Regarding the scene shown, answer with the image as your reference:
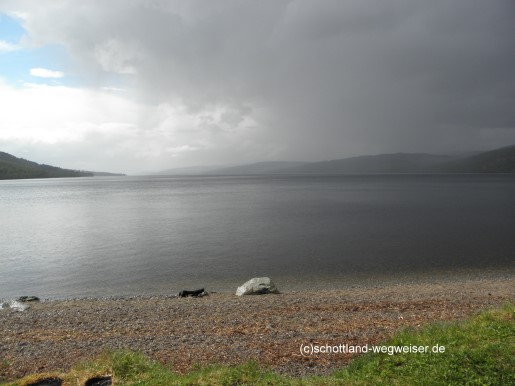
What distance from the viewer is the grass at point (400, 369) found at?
8422mm

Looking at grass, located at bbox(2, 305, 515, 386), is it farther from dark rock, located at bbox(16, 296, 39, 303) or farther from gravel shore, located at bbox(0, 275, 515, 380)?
dark rock, located at bbox(16, 296, 39, 303)

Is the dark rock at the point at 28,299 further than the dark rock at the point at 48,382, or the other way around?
the dark rock at the point at 28,299

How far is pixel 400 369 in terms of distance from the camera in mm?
9250

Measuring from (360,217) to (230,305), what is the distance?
5754 cm

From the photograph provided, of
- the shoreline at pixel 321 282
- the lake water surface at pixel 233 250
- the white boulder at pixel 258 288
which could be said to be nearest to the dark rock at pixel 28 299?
the shoreline at pixel 321 282

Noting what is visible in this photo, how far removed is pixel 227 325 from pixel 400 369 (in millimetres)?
8671

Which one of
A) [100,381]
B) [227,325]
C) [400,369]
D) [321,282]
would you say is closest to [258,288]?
[321,282]

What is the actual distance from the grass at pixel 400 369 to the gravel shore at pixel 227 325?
140 centimetres

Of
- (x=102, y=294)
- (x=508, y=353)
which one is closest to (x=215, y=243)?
(x=102, y=294)

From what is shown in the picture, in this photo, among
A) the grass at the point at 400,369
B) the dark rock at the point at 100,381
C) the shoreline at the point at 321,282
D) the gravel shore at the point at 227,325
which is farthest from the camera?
the shoreline at the point at 321,282

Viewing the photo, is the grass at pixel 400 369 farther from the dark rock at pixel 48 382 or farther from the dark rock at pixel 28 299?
the dark rock at pixel 28 299

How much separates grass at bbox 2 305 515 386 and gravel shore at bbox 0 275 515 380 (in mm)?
1397

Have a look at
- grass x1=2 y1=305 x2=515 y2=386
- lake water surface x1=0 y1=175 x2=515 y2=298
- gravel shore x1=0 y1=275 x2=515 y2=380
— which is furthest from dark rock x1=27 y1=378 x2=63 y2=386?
lake water surface x1=0 y1=175 x2=515 y2=298

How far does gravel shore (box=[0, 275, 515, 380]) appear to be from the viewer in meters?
12.2
